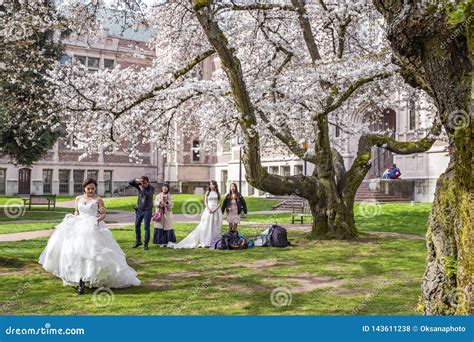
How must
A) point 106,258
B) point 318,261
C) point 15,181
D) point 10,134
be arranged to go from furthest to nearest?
1. point 15,181
2. point 10,134
3. point 318,261
4. point 106,258

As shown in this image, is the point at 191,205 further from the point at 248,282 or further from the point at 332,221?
the point at 248,282

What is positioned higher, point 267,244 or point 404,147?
point 404,147

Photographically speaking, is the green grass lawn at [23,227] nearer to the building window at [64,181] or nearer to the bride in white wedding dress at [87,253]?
the bride in white wedding dress at [87,253]

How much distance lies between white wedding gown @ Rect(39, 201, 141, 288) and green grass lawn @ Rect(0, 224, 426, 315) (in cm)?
24

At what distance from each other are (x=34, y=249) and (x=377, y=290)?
9453 mm

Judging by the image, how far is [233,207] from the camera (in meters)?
15.7

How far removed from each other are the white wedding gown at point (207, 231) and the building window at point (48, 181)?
124ft

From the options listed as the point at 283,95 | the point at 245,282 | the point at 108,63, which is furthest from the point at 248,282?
the point at 108,63

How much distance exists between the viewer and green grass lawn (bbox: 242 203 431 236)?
65.4ft

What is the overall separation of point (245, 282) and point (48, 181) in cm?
4418

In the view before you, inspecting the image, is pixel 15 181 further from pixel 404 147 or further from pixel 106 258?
pixel 106 258

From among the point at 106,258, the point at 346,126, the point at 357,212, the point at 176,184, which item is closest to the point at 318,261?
the point at 106,258

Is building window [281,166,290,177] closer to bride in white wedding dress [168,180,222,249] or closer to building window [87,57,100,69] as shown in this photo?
building window [87,57,100,69]

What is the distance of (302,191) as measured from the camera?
52.9 feet
